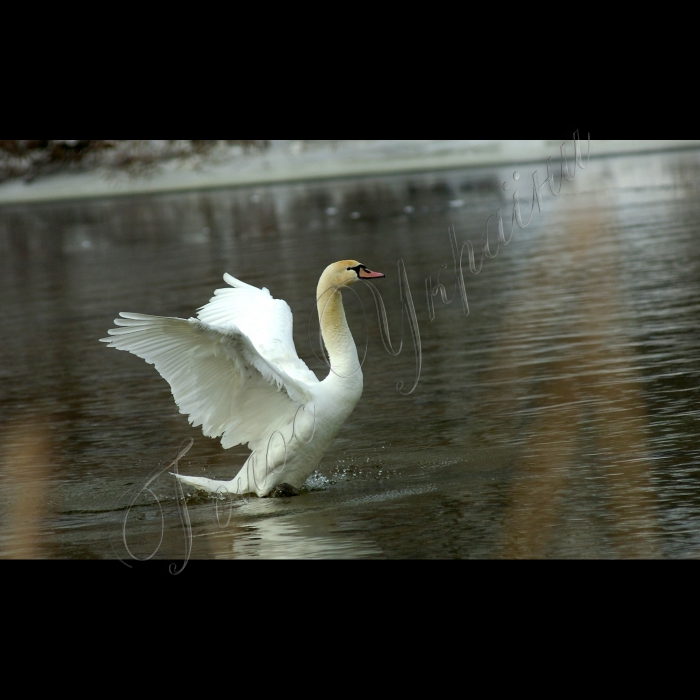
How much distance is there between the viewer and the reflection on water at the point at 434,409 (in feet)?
17.5

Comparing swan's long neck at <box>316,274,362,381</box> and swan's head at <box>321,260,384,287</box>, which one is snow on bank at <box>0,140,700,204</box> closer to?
swan's head at <box>321,260,384,287</box>

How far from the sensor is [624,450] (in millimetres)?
6121

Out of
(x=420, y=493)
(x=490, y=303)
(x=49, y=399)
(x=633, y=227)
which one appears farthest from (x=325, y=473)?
(x=633, y=227)

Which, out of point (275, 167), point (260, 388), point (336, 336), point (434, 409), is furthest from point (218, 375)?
point (275, 167)

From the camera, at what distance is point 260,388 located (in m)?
5.94

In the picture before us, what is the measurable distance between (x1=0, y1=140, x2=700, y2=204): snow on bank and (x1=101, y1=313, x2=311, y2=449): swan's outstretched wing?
2106 centimetres

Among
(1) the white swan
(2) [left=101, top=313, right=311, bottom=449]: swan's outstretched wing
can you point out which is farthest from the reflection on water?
(2) [left=101, top=313, right=311, bottom=449]: swan's outstretched wing

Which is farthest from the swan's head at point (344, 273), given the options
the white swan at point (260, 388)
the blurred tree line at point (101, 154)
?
the blurred tree line at point (101, 154)

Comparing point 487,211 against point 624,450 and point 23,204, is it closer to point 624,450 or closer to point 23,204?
point 624,450

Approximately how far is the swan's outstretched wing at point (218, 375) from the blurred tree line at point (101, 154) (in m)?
23.1

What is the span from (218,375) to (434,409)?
1.93 metres

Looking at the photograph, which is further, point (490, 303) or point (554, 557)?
point (490, 303)

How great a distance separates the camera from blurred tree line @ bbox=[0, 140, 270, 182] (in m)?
29.0
